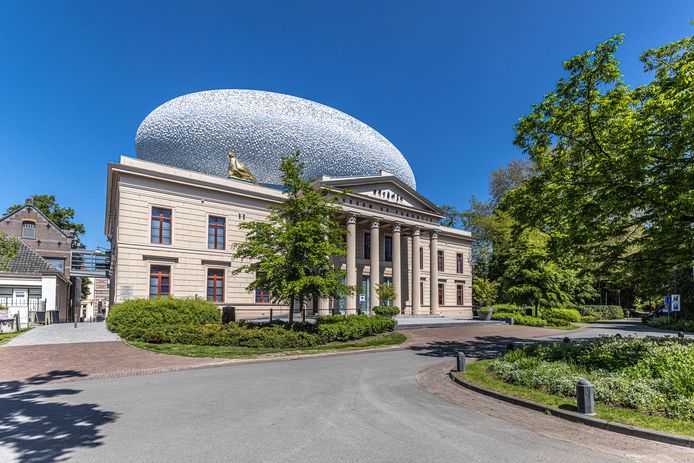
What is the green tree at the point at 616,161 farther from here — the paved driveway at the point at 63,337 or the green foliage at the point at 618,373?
the paved driveway at the point at 63,337

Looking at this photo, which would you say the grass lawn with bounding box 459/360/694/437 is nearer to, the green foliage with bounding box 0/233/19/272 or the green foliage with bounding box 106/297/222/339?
the green foliage with bounding box 106/297/222/339

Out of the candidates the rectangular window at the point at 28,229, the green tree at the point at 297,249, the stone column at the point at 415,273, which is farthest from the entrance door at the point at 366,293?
the rectangular window at the point at 28,229

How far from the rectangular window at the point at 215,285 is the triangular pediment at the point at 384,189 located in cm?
1064

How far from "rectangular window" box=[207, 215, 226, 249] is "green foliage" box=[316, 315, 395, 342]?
12142 mm

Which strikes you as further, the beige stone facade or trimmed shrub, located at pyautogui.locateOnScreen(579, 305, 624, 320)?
trimmed shrub, located at pyautogui.locateOnScreen(579, 305, 624, 320)

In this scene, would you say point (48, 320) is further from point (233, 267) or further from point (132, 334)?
point (132, 334)

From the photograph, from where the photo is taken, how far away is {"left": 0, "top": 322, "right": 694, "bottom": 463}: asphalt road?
17.9ft

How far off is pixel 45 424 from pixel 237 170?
30.9m

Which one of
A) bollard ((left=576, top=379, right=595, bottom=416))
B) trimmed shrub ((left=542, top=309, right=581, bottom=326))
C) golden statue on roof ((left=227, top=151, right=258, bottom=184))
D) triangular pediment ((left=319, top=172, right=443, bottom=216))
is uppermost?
golden statue on roof ((left=227, top=151, right=258, bottom=184))

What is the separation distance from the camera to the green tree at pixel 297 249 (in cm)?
1792

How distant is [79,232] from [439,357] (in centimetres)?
6044

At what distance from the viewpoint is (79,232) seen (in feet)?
192

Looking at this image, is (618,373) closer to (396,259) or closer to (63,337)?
(63,337)

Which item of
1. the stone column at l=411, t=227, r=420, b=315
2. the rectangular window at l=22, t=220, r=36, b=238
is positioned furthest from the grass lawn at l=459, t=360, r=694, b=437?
the rectangular window at l=22, t=220, r=36, b=238
